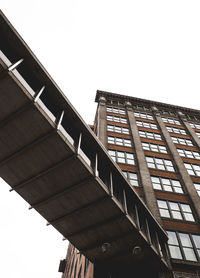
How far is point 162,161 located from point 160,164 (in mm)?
886

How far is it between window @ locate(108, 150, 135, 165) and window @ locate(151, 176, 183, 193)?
3595 millimetres

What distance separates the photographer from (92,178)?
14.8m

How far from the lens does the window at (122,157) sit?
30.2m

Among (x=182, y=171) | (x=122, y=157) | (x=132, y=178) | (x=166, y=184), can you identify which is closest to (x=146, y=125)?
(x=122, y=157)

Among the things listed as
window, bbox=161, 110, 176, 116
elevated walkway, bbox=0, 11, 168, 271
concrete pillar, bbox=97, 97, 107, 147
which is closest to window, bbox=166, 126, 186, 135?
window, bbox=161, 110, 176, 116

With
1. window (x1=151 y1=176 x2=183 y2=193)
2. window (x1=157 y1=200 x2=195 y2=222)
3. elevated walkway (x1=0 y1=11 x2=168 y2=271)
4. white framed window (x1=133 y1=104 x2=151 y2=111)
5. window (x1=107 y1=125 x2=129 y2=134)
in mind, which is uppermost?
white framed window (x1=133 y1=104 x2=151 y2=111)

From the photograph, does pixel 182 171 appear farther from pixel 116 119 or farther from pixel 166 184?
pixel 116 119

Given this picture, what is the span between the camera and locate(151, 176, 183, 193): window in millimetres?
26812

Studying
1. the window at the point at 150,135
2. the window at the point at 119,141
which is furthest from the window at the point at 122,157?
the window at the point at 150,135

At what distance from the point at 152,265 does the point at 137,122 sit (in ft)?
88.2

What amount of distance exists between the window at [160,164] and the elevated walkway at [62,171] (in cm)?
1181

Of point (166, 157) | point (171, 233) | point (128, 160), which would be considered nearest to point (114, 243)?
point (171, 233)

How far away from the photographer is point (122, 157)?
31.0 m

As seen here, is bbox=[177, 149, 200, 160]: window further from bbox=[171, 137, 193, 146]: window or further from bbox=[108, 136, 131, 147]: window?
bbox=[108, 136, 131, 147]: window
